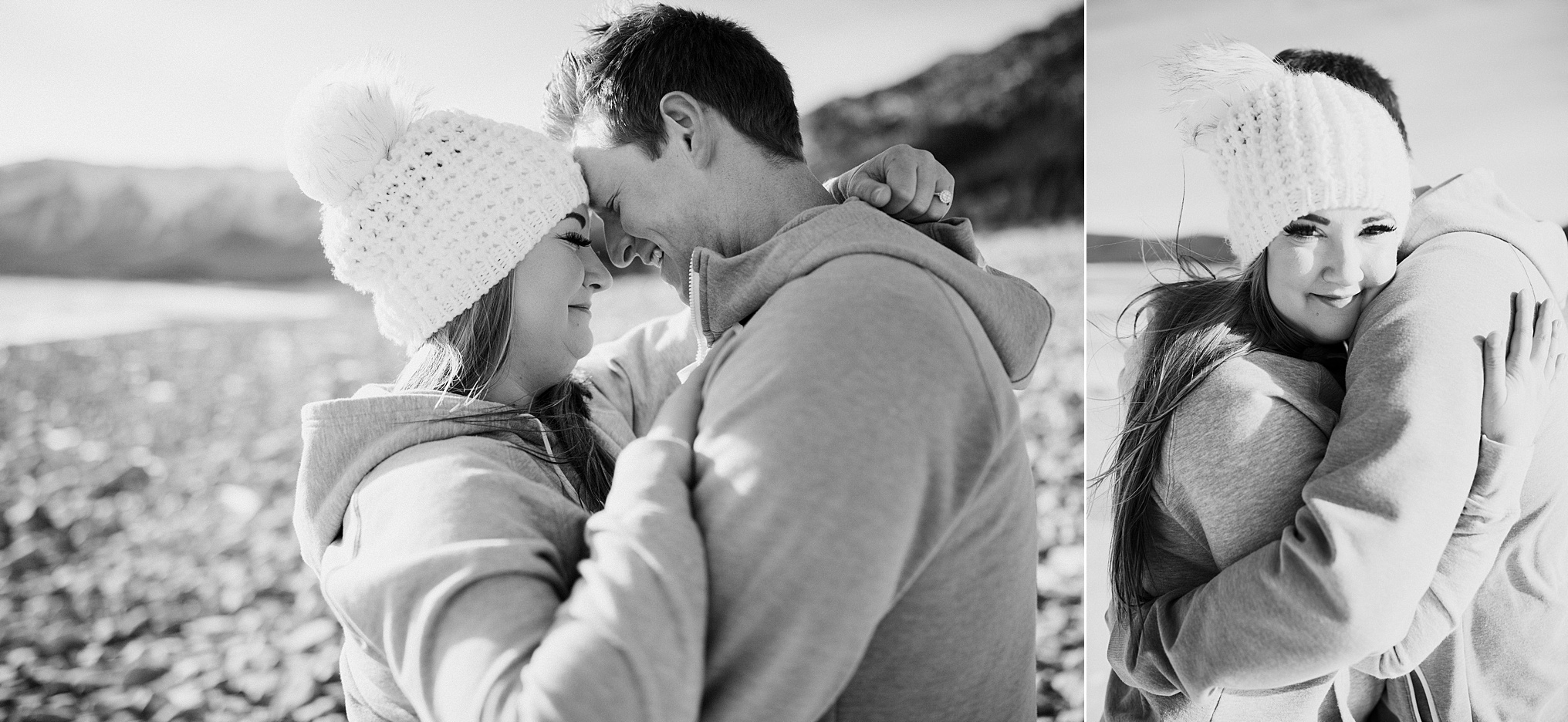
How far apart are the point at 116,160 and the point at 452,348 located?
7.15 ft

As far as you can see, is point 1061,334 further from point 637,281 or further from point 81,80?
point 81,80

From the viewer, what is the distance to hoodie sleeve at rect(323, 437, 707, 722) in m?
0.73

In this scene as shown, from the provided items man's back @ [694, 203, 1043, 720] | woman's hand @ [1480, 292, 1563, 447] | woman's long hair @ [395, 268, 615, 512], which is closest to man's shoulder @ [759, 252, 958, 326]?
man's back @ [694, 203, 1043, 720]

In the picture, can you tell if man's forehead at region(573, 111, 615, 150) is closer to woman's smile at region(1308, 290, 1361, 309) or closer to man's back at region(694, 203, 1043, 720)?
man's back at region(694, 203, 1043, 720)

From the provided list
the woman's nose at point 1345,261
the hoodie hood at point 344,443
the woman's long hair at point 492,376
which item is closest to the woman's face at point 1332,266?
the woman's nose at point 1345,261

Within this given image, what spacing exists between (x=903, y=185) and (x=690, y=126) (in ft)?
0.96

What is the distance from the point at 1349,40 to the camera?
121 inches

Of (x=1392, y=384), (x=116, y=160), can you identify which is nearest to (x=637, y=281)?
(x=116, y=160)

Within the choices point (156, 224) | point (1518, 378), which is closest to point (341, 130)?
point (1518, 378)

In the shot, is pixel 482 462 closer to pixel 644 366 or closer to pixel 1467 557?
pixel 644 366

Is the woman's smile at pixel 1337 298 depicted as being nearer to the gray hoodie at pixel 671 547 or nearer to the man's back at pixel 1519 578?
the man's back at pixel 1519 578

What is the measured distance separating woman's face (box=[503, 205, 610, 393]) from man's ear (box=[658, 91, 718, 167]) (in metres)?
0.19

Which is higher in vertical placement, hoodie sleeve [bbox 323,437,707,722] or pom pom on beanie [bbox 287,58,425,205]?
pom pom on beanie [bbox 287,58,425,205]

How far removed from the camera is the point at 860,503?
788 mm
